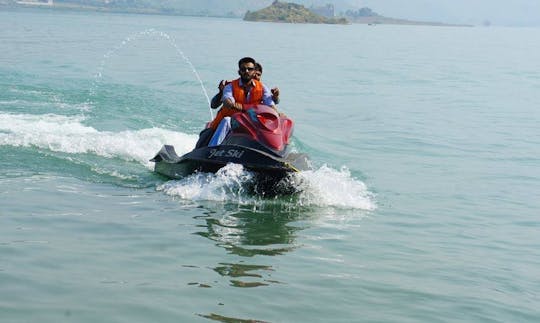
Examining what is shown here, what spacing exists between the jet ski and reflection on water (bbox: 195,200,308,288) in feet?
1.63

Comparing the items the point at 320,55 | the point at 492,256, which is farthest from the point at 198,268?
the point at 320,55

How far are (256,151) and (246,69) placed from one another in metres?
1.43

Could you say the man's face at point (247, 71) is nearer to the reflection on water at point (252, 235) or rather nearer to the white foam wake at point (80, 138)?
the reflection on water at point (252, 235)

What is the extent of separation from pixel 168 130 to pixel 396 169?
16.2 ft

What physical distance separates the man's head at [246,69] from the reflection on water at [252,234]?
187cm

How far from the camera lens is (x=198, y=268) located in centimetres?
720

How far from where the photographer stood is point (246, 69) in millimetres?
10719

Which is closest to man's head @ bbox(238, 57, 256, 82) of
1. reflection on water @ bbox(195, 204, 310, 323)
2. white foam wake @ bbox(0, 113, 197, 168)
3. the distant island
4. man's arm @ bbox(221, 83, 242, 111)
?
man's arm @ bbox(221, 83, 242, 111)

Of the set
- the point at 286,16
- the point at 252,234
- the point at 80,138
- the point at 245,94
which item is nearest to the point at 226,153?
the point at 245,94

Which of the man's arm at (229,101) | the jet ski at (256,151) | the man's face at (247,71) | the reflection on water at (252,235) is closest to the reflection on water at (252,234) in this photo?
the reflection on water at (252,235)

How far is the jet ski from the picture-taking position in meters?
9.82

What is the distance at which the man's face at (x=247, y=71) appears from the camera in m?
10.7

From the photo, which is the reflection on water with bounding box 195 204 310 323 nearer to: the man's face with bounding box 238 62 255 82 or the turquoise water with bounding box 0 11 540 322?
the turquoise water with bounding box 0 11 540 322

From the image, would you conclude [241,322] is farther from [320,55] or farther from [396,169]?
[320,55]
